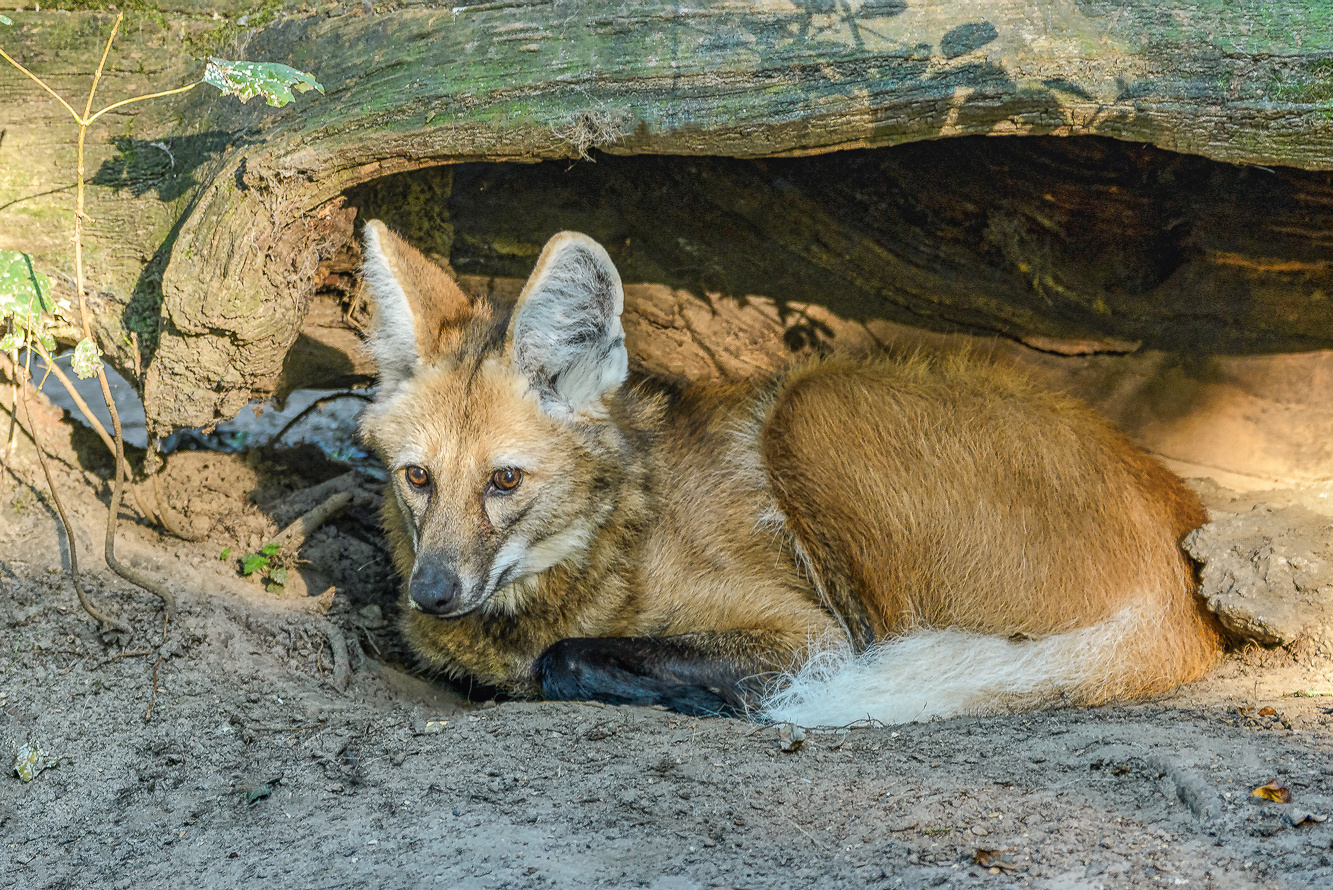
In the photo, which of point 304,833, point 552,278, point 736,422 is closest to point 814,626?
point 736,422

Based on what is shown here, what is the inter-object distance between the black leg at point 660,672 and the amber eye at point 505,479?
58cm

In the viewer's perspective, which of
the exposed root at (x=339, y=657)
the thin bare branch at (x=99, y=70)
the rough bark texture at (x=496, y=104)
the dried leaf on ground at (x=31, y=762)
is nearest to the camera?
the dried leaf on ground at (x=31, y=762)

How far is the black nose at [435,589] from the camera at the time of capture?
2.45 meters

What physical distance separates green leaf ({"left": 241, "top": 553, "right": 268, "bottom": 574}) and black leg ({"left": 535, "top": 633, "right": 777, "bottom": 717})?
1.22 meters

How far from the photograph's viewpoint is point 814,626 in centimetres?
292

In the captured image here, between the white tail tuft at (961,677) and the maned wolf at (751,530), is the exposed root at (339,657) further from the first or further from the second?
the white tail tuft at (961,677)

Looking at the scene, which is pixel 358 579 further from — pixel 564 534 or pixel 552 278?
pixel 552 278

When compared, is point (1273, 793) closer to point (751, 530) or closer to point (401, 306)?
point (751, 530)

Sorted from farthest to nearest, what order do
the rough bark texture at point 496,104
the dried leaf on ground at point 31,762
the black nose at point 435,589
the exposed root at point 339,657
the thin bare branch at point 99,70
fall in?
the exposed root at point 339,657 → the thin bare branch at point 99,70 → the black nose at point 435,589 → the rough bark texture at point 496,104 → the dried leaf on ground at point 31,762

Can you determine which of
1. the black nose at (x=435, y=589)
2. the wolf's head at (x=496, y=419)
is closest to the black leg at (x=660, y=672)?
the wolf's head at (x=496, y=419)

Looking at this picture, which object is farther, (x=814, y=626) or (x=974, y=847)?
(x=814, y=626)

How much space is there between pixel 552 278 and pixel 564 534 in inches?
31.8

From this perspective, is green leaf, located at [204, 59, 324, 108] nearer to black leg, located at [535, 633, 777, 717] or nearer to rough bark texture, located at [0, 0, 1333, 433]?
rough bark texture, located at [0, 0, 1333, 433]

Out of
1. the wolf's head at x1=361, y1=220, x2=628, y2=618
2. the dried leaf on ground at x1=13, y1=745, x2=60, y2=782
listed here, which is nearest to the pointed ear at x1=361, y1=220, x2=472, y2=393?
the wolf's head at x1=361, y1=220, x2=628, y2=618
